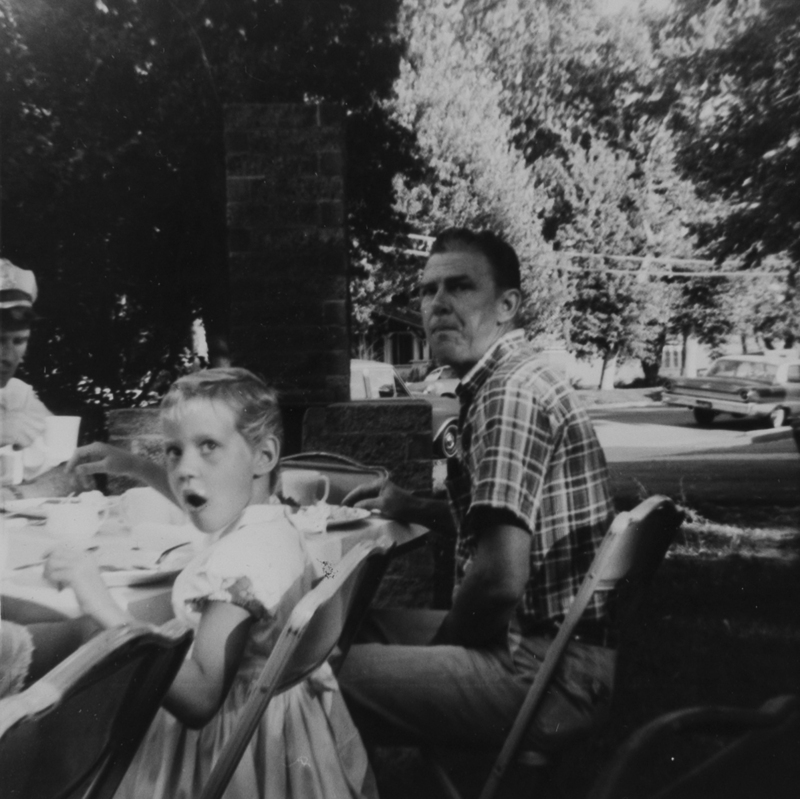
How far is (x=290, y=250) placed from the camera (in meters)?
2.23

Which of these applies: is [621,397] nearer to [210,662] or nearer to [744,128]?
[744,128]

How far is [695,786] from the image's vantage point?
2.20 metres

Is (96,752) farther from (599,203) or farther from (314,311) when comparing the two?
(599,203)

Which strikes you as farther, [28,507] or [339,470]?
[339,470]

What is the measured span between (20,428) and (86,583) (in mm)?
489

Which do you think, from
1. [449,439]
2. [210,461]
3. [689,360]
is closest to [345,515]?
[449,439]

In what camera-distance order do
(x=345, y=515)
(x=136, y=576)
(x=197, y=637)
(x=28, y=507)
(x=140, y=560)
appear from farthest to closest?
(x=345, y=515), (x=28, y=507), (x=140, y=560), (x=136, y=576), (x=197, y=637)

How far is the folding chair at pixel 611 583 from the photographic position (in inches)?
70.6

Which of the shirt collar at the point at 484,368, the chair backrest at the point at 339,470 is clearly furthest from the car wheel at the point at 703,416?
the chair backrest at the point at 339,470

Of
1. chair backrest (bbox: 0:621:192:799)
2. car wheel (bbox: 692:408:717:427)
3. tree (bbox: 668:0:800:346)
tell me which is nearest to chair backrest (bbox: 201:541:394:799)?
chair backrest (bbox: 0:621:192:799)

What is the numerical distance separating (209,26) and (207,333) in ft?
2.32

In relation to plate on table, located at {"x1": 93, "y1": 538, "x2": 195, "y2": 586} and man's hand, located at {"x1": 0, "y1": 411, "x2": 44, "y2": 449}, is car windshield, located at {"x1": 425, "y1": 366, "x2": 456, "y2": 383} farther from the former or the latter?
man's hand, located at {"x1": 0, "y1": 411, "x2": 44, "y2": 449}

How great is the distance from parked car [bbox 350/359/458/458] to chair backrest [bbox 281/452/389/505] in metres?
0.16

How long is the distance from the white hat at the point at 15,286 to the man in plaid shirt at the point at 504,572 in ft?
2.98
